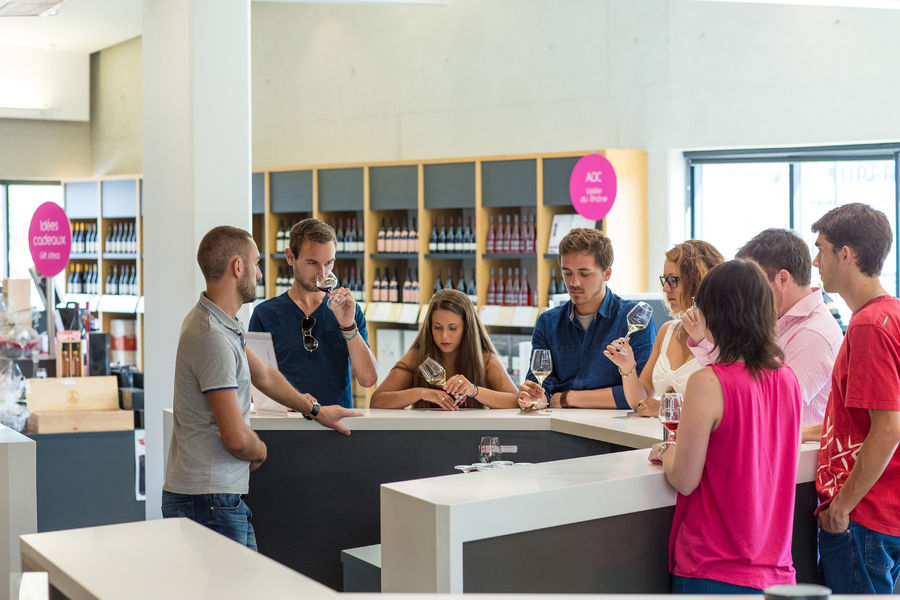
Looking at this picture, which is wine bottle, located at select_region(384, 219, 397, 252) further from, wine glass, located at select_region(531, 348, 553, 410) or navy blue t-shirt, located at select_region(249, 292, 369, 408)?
wine glass, located at select_region(531, 348, 553, 410)

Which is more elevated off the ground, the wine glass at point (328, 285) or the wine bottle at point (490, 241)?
the wine bottle at point (490, 241)

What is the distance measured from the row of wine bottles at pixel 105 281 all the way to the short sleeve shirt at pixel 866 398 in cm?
935

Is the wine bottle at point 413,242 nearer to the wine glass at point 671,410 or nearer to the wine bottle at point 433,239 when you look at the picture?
the wine bottle at point 433,239

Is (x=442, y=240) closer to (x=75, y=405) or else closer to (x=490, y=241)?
(x=490, y=241)

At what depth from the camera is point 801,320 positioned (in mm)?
2650

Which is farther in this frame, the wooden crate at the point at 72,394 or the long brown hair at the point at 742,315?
the wooden crate at the point at 72,394

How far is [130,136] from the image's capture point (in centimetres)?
1141

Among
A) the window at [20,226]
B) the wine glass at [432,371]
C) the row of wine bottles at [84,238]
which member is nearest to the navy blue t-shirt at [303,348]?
the wine glass at [432,371]

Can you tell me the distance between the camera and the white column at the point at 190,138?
4.46 metres

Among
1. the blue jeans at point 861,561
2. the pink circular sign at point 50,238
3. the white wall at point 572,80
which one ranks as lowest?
the blue jeans at point 861,561

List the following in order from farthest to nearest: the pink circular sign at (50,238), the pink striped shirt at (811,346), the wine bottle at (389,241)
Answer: the wine bottle at (389,241), the pink circular sign at (50,238), the pink striped shirt at (811,346)

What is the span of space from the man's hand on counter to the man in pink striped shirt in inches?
48.5

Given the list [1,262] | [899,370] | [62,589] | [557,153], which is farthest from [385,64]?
[62,589]

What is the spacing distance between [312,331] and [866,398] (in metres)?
2.03
